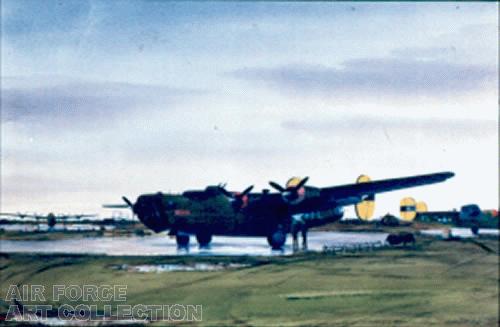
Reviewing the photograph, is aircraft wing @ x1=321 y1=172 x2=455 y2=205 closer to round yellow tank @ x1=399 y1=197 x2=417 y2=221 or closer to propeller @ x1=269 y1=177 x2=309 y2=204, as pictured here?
propeller @ x1=269 y1=177 x2=309 y2=204

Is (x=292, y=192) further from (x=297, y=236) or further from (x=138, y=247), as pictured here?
(x=138, y=247)

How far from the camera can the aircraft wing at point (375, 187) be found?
42.5 m

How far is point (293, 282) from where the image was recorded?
77.2 feet

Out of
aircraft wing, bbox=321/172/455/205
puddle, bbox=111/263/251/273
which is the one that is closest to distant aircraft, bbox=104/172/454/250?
aircraft wing, bbox=321/172/455/205

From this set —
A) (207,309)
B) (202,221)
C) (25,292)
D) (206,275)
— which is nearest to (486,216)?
(202,221)

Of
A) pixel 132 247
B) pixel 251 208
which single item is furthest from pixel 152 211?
pixel 251 208

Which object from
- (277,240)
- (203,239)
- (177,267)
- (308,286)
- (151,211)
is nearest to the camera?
(308,286)

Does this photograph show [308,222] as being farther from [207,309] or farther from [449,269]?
[207,309]

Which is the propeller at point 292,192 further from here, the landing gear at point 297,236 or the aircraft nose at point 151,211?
the aircraft nose at point 151,211

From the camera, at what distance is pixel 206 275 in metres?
24.8

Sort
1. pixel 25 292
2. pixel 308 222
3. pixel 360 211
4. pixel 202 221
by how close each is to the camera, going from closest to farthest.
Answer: pixel 25 292, pixel 202 221, pixel 308 222, pixel 360 211

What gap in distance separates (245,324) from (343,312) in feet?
11.9

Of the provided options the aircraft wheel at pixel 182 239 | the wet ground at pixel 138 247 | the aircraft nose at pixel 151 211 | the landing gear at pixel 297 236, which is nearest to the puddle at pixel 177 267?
the wet ground at pixel 138 247

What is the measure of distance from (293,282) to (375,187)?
21.3m
